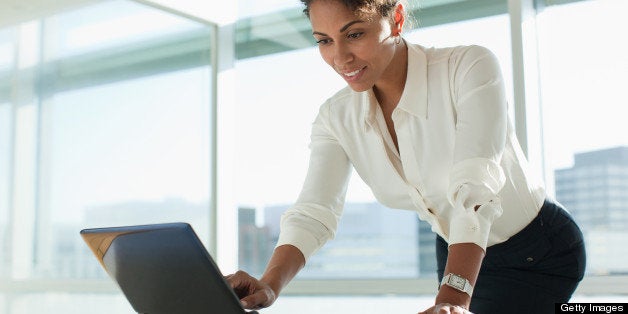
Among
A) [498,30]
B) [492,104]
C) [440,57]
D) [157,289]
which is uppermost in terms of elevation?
[498,30]

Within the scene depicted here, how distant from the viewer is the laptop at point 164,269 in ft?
3.26

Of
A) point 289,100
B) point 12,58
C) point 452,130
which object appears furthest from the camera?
point 289,100

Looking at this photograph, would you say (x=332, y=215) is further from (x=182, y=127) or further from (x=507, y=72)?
(x=182, y=127)

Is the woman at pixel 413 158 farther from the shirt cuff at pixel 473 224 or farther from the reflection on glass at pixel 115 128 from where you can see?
the reflection on glass at pixel 115 128

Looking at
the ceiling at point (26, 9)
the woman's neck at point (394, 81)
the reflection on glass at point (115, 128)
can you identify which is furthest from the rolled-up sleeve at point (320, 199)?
the ceiling at point (26, 9)

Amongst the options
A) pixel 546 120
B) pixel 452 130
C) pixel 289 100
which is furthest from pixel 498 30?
pixel 452 130

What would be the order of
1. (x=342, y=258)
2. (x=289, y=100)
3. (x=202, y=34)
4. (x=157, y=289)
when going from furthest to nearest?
(x=202, y=34) < (x=289, y=100) < (x=342, y=258) < (x=157, y=289)

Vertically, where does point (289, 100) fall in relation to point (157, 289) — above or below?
above

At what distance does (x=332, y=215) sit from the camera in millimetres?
1668

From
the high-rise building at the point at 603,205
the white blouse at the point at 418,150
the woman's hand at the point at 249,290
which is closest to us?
the woman's hand at the point at 249,290

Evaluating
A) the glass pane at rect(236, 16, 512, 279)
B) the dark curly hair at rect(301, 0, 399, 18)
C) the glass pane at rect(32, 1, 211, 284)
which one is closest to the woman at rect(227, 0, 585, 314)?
the dark curly hair at rect(301, 0, 399, 18)

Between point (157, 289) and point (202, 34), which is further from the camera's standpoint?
point (202, 34)

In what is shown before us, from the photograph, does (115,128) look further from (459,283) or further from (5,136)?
(459,283)

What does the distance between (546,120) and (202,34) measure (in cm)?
231
